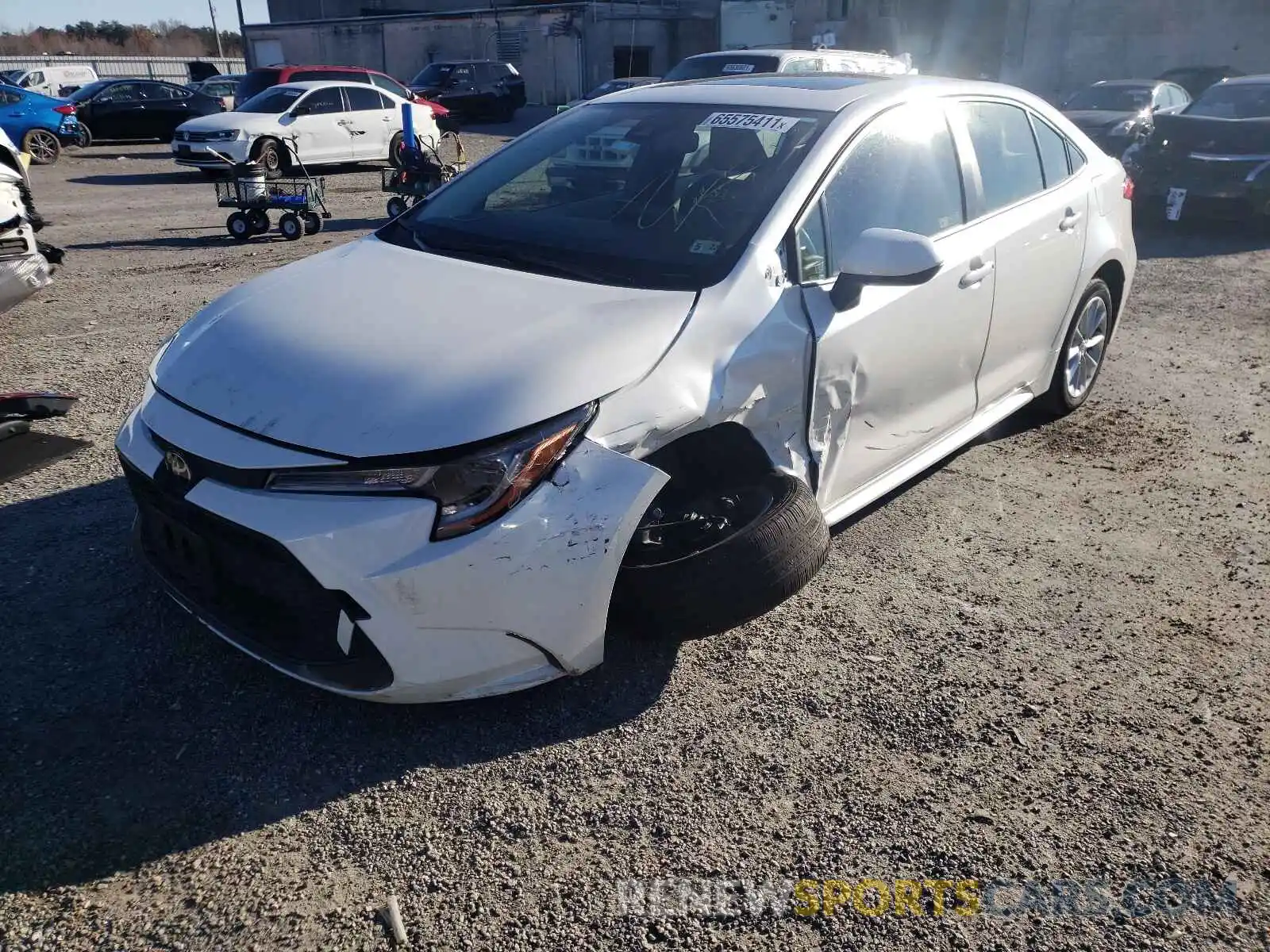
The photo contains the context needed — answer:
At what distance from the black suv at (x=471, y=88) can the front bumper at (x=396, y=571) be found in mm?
26728

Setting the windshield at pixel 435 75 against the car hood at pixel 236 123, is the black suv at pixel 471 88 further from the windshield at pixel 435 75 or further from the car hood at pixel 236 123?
the car hood at pixel 236 123

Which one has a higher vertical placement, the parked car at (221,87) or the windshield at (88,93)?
the windshield at (88,93)

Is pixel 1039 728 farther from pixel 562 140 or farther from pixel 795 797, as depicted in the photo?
pixel 562 140

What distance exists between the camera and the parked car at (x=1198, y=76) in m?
23.7

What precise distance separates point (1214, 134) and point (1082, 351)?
7.72m

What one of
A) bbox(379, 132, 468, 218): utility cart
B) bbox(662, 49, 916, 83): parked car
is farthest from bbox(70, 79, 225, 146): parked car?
bbox(662, 49, 916, 83): parked car

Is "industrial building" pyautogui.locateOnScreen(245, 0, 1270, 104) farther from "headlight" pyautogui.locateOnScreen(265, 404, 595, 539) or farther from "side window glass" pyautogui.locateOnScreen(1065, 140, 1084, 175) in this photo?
"headlight" pyautogui.locateOnScreen(265, 404, 595, 539)

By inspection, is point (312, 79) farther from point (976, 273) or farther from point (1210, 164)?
point (976, 273)

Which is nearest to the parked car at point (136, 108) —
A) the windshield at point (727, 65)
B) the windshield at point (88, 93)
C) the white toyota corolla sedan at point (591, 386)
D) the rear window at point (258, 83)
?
the windshield at point (88, 93)

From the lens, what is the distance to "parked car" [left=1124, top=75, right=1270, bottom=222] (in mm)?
10578

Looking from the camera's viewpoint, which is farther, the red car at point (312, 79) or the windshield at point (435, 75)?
the windshield at point (435, 75)

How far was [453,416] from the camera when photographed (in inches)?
96.3

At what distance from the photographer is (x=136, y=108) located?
21266 millimetres

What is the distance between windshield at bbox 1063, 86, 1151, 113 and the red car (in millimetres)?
11107
